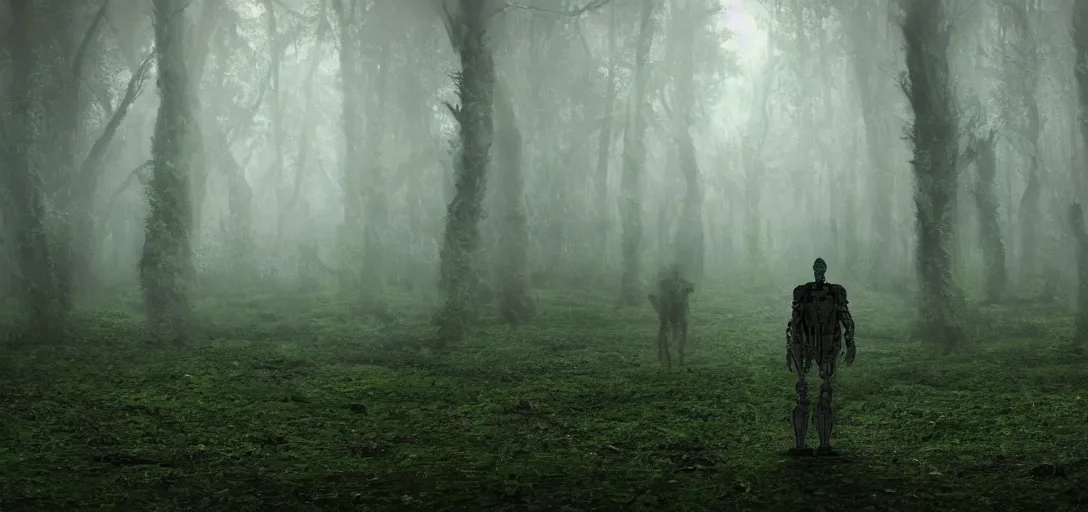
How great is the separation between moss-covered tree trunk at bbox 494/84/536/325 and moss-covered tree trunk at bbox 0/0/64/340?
9781 millimetres

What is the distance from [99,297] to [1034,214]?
2963 cm

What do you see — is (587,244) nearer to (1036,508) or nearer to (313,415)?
(313,415)

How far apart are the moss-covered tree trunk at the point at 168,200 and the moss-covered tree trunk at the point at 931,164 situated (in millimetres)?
15016

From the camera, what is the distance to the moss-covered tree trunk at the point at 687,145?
3070 cm

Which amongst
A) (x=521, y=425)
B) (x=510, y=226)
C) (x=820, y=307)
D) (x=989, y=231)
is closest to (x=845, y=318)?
(x=820, y=307)

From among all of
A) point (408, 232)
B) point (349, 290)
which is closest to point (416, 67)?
point (408, 232)

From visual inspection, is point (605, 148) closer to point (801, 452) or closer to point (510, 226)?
point (510, 226)

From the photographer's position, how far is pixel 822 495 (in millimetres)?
7883

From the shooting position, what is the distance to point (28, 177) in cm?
1888

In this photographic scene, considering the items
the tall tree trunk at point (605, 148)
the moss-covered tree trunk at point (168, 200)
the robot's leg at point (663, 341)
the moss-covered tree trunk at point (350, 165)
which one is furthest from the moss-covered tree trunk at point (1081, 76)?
the moss-covered tree trunk at point (168, 200)

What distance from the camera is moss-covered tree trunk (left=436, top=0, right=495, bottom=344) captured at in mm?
19297

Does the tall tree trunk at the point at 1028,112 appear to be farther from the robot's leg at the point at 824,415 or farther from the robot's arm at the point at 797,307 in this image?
the robot's arm at the point at 797,307

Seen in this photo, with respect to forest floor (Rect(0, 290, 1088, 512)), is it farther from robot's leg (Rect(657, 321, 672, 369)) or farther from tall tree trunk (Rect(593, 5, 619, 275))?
tall tree trunk (Rect(593, 5, 619, 275))

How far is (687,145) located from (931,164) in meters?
12.3
